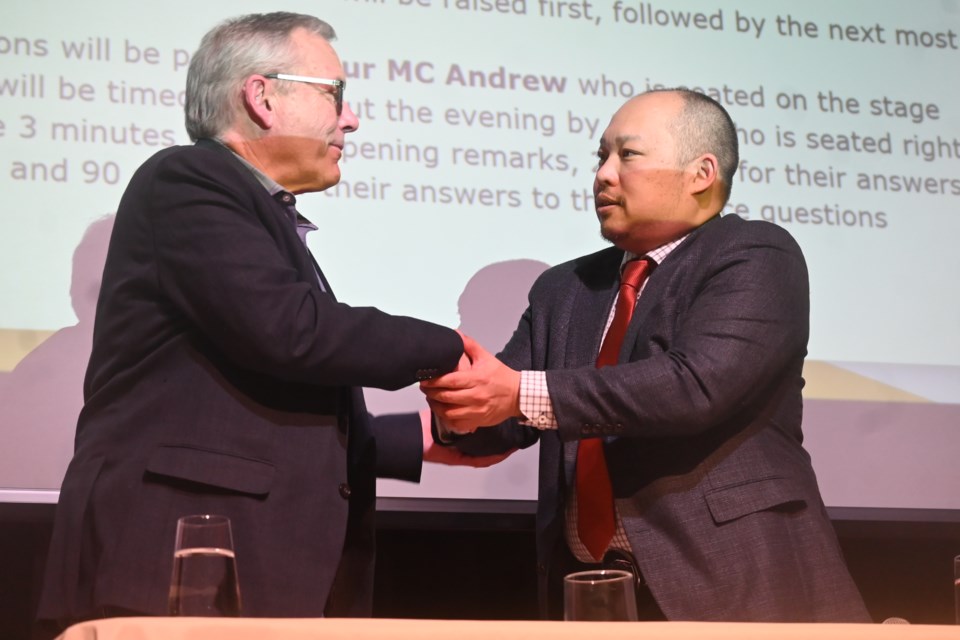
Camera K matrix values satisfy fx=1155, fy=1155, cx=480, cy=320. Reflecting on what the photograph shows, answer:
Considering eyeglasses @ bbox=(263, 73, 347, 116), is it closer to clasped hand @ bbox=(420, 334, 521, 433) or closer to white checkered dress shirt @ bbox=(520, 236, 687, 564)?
clasped hand @ bbox=(420, 334, 521, 433)

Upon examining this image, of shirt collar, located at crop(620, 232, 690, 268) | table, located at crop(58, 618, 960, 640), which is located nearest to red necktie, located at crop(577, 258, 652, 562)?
shirt collar, located at crop(620, 232, 690, 268)

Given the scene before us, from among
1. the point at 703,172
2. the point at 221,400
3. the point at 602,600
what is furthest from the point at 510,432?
the point at 602,600

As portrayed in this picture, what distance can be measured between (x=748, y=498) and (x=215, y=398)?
116cm

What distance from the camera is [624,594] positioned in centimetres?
157

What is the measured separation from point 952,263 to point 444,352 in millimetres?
2127

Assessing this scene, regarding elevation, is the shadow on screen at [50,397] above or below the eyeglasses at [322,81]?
below

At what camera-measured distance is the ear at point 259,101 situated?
2.71 meters

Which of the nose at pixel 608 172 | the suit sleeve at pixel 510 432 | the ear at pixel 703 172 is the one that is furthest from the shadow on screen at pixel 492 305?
the ear at pixel 703 172

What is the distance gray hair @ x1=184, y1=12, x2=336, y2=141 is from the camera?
8.94ft

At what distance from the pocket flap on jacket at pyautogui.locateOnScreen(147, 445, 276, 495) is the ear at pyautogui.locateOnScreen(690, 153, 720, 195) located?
1353 mm

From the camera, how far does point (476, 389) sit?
2613mm

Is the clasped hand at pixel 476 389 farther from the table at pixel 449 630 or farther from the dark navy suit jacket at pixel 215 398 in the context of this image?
the table at pixel 449 630

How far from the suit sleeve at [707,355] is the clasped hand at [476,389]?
0.35 feet

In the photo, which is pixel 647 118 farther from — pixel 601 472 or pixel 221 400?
pixel 221 400
